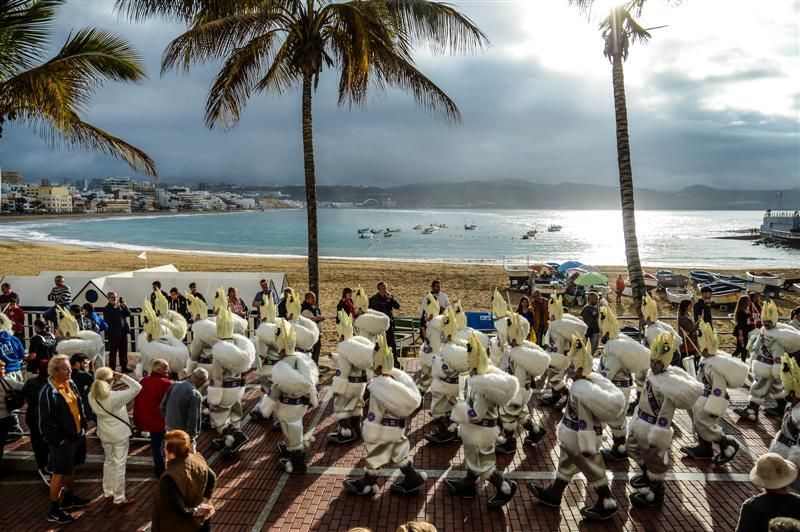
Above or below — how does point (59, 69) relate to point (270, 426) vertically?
above

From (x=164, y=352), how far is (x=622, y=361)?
22.9 feet

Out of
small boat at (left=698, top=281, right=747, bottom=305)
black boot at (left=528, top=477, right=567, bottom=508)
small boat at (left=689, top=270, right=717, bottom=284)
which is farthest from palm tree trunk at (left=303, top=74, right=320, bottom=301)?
small boat at (left=689, top=270, right=717, bottom=284)

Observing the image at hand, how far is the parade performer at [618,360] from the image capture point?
8008 millimetres

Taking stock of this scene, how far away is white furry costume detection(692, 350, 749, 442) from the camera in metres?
7.54

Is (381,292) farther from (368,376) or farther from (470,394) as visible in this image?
(470,394)

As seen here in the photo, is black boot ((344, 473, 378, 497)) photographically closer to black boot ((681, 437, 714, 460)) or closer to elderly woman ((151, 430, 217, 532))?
elderly woman ((151, 430, 217, 532))

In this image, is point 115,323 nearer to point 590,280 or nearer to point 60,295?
point 60,295

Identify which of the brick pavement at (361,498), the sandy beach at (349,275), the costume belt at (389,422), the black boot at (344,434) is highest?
the costume belt at (389,422)

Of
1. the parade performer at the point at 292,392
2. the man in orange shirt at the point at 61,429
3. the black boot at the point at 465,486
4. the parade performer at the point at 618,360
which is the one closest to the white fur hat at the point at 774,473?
the black boot at the point at 465,486

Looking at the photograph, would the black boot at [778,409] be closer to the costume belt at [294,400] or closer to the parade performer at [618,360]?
the parade performer at [618,360]

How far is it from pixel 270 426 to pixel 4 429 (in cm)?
371

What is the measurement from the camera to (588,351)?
20.9 feet

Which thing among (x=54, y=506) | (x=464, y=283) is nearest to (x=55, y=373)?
(x=54, y=506)

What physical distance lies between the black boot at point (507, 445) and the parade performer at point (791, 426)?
11.0 ft
